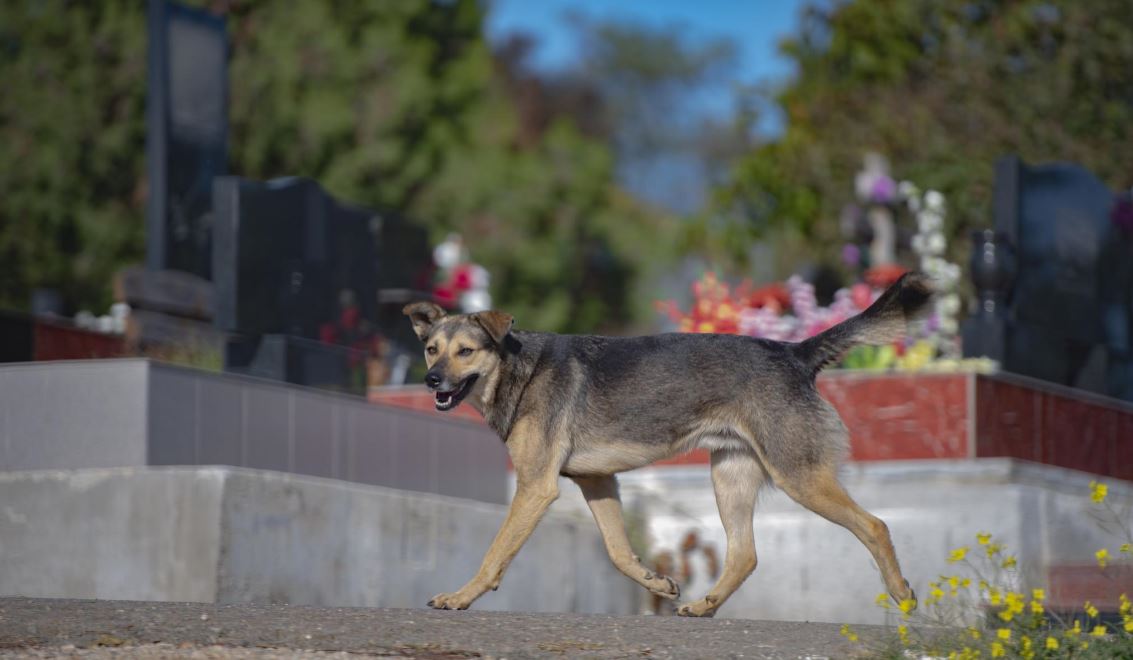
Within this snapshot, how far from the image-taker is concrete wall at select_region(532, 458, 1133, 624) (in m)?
10.6

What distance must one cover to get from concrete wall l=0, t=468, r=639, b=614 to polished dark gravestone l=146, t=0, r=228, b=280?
4496 millimetres

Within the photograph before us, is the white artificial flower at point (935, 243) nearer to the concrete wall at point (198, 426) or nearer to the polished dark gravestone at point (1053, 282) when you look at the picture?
the polished dark gravestone at point (1053, 282)

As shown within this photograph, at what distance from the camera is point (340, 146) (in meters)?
28.6

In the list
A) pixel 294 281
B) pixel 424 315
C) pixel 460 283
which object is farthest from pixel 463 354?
pixel 460 283

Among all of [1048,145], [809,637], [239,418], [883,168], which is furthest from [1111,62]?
[809,637]

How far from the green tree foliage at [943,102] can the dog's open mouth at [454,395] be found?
51.1ft

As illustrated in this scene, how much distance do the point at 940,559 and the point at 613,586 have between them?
225cm

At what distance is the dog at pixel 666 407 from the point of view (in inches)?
299

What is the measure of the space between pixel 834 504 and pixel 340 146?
863 inches

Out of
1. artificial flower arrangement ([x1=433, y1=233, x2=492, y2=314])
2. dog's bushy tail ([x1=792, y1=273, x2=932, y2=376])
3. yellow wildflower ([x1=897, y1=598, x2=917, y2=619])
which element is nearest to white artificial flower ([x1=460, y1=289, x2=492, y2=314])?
artificial flower arrangement ([x1=433, y1=233, x2=492, y2=314])

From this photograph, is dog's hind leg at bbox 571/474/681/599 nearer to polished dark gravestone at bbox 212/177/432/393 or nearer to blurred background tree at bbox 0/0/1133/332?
polished dark gravestone at bbox 212/177/432/393

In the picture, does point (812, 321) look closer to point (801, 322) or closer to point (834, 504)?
point (801, 322)

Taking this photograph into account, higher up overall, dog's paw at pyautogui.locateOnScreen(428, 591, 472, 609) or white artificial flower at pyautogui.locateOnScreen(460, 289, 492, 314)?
white artificial flower at pyautogui.locateOnScreen(460, 289, 492, 314)

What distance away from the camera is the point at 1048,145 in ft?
73.5
